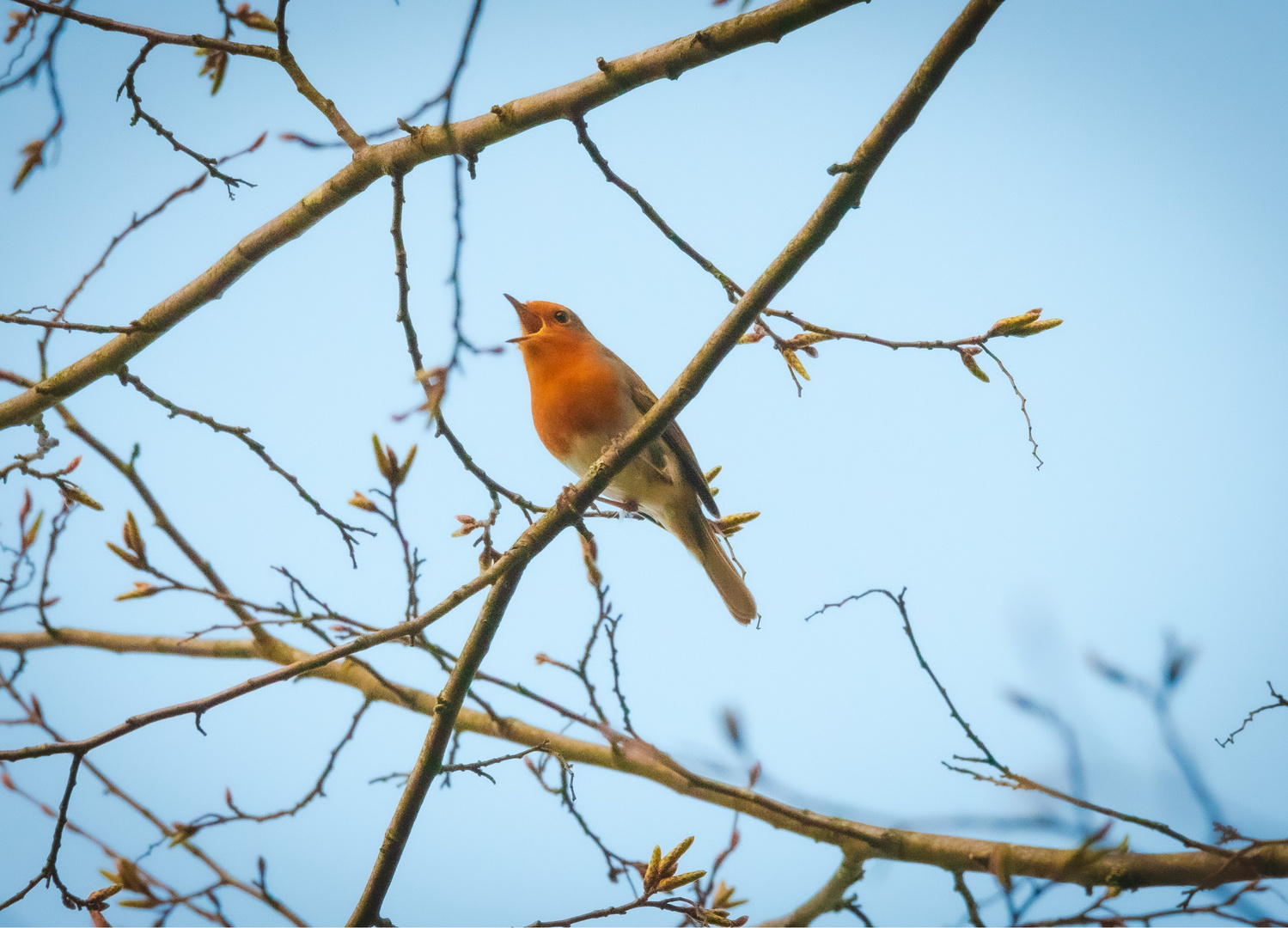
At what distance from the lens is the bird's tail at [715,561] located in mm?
4473

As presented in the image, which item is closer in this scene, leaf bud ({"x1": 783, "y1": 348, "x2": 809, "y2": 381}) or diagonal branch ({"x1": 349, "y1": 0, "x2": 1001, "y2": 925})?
diagonal branch ({"x1": 349, "y1": 0, "x2": 1001, "y2": 925})

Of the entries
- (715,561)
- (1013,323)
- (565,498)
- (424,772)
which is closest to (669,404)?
(565,498)

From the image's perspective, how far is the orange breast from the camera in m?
4.02

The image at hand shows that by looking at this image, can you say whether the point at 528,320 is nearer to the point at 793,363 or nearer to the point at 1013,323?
the point at 793,363

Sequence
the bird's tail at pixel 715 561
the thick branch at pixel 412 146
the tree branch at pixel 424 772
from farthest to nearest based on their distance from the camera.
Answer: the bird's tail at pixel 715 561 → the tree branch at pixel 424 772 → the thick branch at pixel 412 146

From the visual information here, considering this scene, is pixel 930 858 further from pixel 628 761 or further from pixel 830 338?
pixel 830 338

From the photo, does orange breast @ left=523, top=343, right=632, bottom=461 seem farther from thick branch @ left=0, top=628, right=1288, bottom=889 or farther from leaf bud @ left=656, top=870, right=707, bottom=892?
leaf bud @ left=656, top=870, right=707, bottom=892

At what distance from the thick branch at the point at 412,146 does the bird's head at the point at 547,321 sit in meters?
1.52

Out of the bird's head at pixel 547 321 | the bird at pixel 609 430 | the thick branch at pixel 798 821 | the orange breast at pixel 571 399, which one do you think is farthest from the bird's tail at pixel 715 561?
the thick branch at pixel 798 821

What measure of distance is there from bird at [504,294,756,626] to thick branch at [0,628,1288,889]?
1117 millimetres

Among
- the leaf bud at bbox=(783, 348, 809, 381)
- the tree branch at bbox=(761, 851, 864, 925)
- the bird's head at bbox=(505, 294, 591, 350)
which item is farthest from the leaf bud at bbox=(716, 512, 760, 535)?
the bird's head at bbox=(505, 294, 591, 350)

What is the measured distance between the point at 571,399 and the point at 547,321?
1.89ft

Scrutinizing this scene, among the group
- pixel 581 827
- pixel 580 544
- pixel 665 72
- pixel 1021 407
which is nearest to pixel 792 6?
pixel 665 72

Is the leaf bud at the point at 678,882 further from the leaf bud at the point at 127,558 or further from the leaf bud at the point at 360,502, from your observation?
the leaf bud at the point at 127,558
